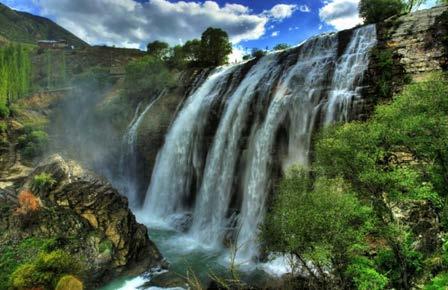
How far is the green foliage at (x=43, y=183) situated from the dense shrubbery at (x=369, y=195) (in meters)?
16.8

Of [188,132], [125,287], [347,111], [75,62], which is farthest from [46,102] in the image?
[347,111]

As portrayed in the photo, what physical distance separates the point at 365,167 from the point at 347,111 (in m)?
11.5

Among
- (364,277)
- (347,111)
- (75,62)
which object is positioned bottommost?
(364,277)

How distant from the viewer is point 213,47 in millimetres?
56406

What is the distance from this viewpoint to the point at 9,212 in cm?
2494

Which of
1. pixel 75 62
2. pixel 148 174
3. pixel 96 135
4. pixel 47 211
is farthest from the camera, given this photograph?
pixel 75 62

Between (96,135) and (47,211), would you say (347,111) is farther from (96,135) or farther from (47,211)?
(96,135)

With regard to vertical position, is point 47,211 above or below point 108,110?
below

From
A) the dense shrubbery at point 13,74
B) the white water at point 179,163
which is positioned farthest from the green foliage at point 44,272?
the dense shrubbery at point 13,74

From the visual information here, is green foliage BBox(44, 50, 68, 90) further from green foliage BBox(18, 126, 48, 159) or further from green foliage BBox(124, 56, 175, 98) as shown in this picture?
green foliage BBox(18, 126, 48, 159)

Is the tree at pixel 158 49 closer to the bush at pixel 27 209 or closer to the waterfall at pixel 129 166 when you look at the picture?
the waterfall at pixel 129 166

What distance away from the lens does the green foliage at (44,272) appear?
59.4 feet

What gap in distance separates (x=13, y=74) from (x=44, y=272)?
48480mm

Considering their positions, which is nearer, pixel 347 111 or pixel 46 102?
pixel 347 111
